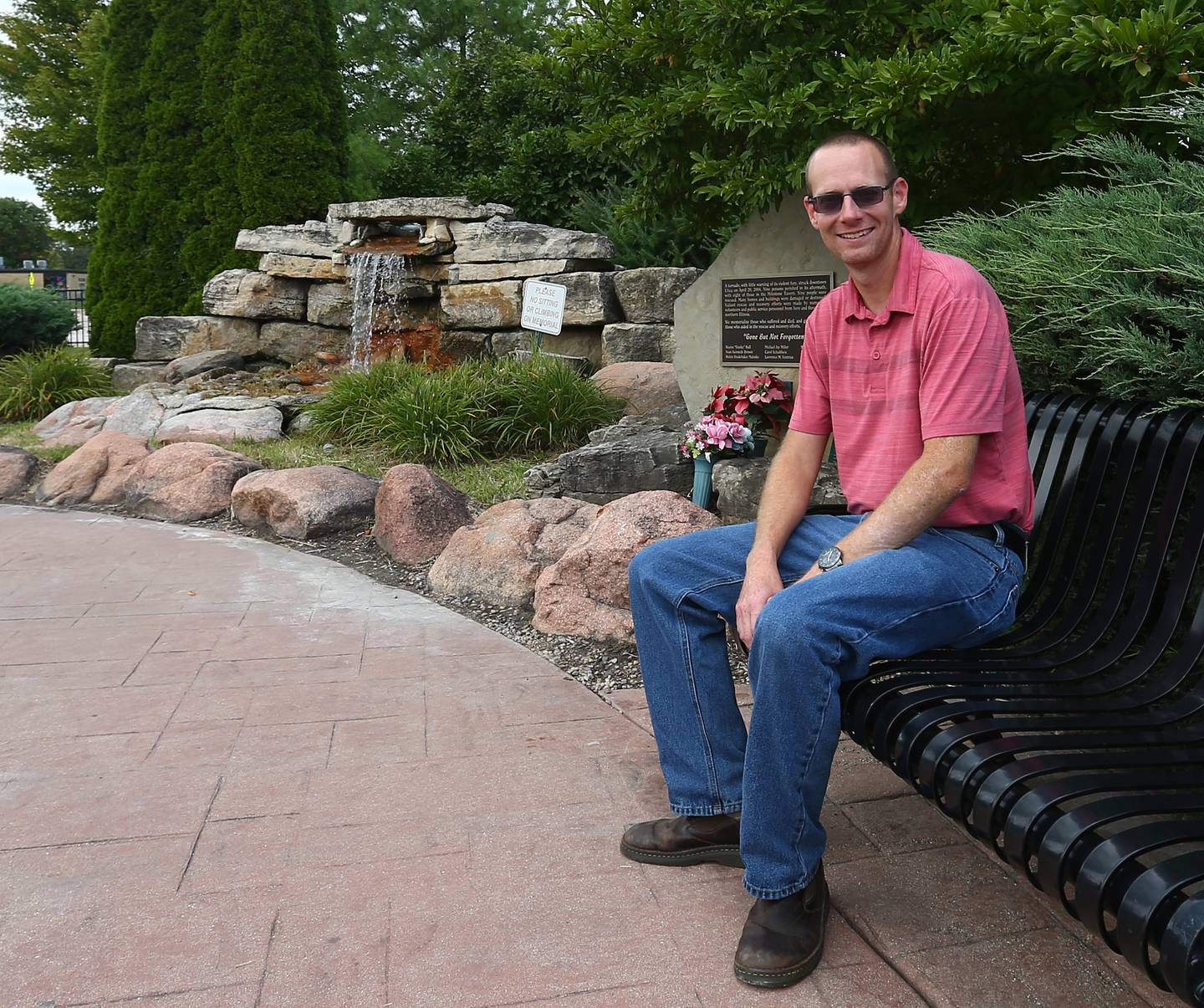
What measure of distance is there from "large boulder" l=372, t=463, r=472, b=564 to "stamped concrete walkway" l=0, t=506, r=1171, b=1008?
1.30m

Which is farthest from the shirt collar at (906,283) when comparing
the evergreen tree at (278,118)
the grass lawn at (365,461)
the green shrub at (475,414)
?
the evergreen tree at (278,118)

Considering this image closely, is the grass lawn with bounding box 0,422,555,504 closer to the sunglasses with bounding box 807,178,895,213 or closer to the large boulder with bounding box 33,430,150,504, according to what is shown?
the large boulder with bounding box 33,430,150,504

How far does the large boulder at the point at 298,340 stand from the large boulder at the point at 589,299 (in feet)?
10.2

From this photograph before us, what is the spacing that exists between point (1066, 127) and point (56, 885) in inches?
171

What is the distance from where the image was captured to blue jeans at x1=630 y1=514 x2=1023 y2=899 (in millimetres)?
1981

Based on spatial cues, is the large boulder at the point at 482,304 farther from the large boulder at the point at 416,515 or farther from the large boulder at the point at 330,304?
the large boulder at the point at 416,515

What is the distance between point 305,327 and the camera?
11492 millimetres

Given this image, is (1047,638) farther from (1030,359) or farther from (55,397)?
(55,397)

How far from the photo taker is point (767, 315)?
628 centimetres

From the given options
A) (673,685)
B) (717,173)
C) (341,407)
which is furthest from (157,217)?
(673,685)

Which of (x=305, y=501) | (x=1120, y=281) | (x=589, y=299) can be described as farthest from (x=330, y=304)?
(x=1120, y=281)

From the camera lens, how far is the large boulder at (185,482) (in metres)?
6.49

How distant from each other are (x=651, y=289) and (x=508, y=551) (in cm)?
500

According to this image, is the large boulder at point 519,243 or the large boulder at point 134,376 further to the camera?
the large boulder at point 134,376
